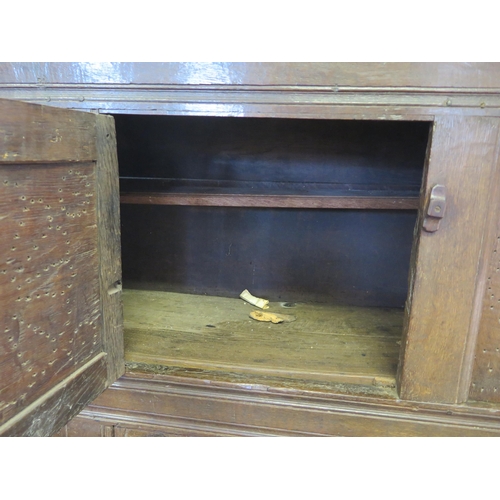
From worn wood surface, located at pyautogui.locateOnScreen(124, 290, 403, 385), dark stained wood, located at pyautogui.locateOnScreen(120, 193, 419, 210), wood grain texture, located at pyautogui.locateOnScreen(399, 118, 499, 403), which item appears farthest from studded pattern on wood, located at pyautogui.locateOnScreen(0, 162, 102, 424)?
wood grain texture, located at pyautogui.locateOnScreen(399, 118, 499, 403)

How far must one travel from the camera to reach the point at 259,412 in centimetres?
103

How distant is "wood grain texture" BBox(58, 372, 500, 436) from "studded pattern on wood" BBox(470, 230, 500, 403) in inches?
1.5

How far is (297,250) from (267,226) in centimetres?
14

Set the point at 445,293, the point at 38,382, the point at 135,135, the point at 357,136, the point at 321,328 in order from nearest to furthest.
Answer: the point at 38,382 → the point at 445,293 → the point at 321,328 → the point at 357,136 → the point at 135,135

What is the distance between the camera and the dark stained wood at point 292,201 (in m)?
1.25

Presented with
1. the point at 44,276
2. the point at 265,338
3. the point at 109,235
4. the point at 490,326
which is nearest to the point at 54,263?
the point at 44,276

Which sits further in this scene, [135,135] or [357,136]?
[135,135]

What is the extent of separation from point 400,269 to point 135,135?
1077 mm

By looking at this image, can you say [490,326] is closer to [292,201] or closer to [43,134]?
[292,201]

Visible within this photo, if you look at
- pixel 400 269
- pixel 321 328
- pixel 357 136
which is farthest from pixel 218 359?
pixel 357 136

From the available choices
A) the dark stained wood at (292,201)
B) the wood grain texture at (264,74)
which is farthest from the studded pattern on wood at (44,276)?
the dark stained wood at (292,201)
